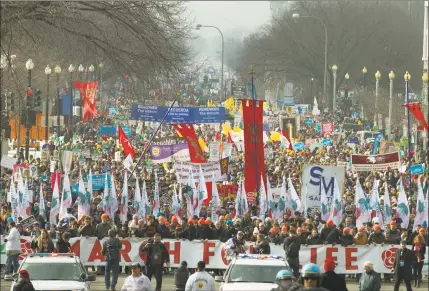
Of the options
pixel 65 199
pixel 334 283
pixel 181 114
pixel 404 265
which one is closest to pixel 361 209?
pixel 404 265

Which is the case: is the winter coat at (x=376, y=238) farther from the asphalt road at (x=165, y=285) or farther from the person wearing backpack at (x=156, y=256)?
the person wearing backpack at (x=156, y=256)

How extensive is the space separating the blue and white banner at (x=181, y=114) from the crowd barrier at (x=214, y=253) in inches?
594

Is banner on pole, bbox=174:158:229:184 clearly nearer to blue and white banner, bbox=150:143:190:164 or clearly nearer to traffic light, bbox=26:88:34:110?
blue and white banner, bbox=150:143:190:164

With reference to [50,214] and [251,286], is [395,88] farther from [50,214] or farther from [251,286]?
[251,286]

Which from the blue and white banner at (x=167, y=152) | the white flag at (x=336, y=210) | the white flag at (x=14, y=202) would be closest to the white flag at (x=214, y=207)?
the white flag at (x=336, y=210)

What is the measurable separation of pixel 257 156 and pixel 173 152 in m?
5.08

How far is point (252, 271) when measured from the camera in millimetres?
21828

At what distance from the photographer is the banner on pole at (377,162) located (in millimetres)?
37438

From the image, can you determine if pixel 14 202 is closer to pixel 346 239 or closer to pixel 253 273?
pixel 346 239

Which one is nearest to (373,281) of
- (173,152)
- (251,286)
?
(251,286)

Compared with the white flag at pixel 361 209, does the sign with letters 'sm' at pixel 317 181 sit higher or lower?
higher

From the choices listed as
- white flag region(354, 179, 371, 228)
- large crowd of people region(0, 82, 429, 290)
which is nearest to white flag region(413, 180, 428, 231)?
large crowd of people region(0, 82, 429, 290)

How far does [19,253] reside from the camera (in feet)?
91.8

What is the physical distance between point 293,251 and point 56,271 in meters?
5.86
